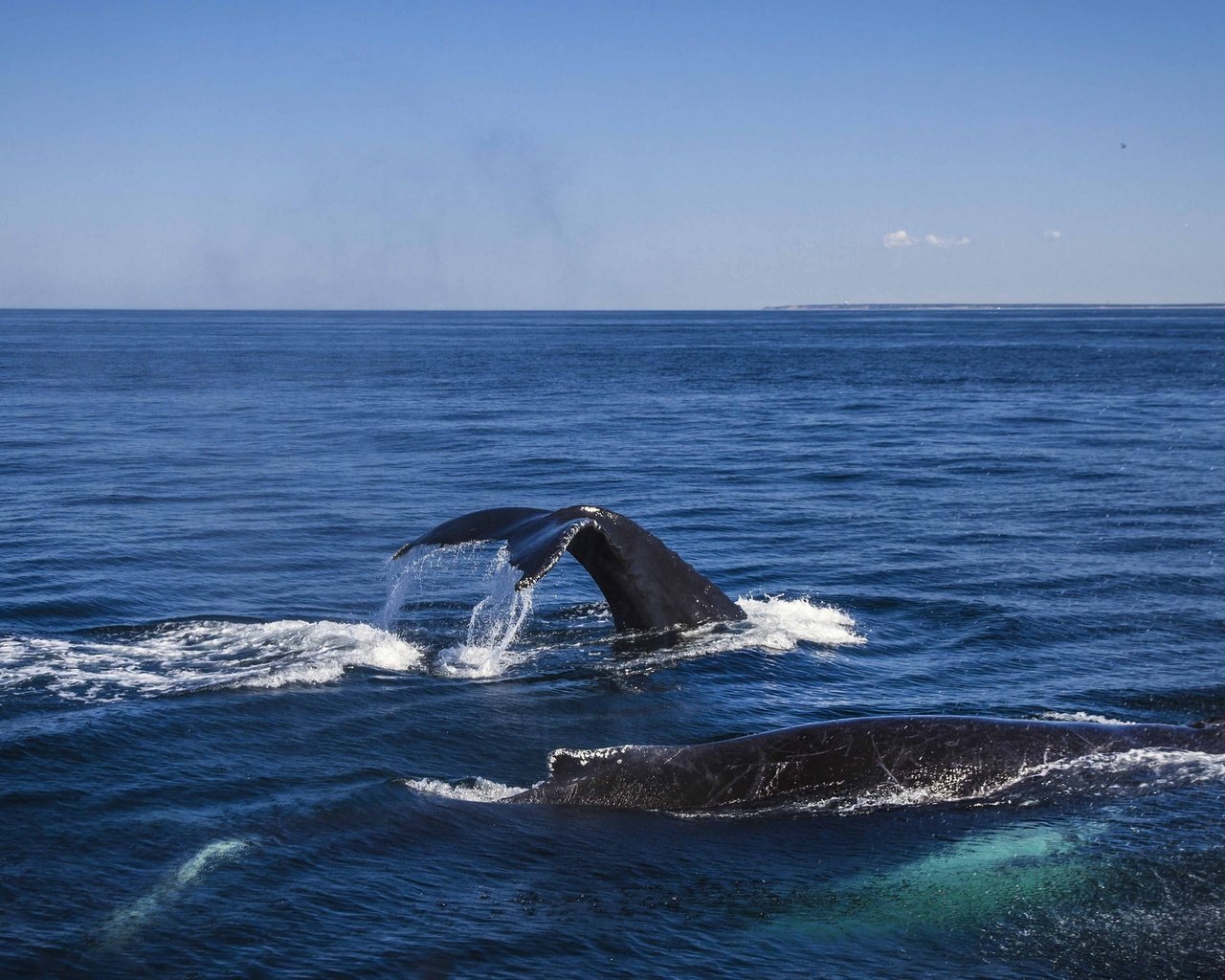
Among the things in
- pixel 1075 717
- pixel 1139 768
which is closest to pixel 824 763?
pixel 1139 768

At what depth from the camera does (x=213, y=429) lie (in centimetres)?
3366

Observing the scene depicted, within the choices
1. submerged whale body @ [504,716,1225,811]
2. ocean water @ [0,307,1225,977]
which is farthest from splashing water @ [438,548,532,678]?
submerged whale body @ [504,716,1225,811]

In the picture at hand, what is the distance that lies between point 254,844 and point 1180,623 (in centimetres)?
1041

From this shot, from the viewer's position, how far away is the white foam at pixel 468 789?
Result: 27.0 feet

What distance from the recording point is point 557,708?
1027 cm

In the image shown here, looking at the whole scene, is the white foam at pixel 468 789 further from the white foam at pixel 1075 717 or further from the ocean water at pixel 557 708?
the white foam at pixel 1075 717

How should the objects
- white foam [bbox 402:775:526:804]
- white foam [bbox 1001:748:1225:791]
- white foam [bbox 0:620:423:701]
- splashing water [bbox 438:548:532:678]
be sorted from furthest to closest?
1. splashing water [bbox 438:548:532:678]
2. white foam [bbox 0:620:423:701]
3. white foam [bbox 402:775:526:804]
4. white foam [bbox 1001:748:1225:791]

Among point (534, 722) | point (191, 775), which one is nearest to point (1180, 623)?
point (534, 722)

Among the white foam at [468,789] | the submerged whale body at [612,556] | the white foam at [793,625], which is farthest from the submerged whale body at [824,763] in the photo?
the white foam at [793,625]

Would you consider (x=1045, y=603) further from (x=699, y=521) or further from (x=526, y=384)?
(x=526, y=384)

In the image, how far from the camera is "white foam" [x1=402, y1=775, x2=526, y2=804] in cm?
823

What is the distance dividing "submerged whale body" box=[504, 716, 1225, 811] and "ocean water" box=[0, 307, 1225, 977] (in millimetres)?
150

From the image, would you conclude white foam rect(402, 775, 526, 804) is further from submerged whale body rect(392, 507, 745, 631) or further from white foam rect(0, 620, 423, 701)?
white foam rect(0, 620, 423, 701)

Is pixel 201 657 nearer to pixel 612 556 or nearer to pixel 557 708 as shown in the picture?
pixel 557 708
